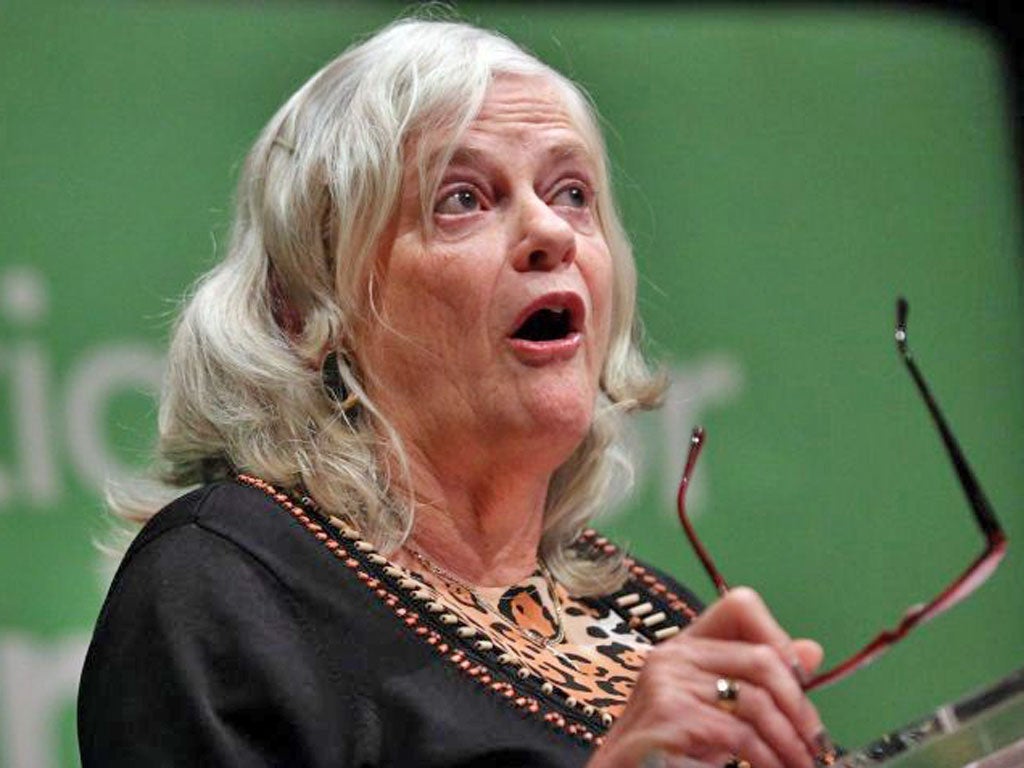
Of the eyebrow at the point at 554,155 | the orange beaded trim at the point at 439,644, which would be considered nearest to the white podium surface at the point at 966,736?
the orange beaded trim at the point at 439,644

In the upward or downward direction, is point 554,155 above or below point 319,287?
above

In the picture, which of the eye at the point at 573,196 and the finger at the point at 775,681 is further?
the eye at the point at 573,196

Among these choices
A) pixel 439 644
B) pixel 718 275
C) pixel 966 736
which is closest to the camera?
pixel 966 736

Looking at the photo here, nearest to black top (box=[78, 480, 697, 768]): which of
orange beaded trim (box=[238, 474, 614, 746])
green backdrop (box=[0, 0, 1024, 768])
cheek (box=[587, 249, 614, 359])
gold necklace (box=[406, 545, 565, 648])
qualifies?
orange beaded trim (box=[238, 474, 614, 746])

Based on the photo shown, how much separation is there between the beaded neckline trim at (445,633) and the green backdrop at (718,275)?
1036 mm

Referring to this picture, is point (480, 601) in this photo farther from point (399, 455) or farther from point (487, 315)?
point (487, 315)

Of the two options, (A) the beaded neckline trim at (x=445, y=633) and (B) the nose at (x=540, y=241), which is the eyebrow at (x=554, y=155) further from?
(A) the beaded neckline trim at (x=445, y=633)

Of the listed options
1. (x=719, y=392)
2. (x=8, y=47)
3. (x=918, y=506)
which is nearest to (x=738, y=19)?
(x=719, y=392)

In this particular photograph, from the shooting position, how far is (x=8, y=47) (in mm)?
2896

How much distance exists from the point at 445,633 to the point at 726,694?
0.41 meters

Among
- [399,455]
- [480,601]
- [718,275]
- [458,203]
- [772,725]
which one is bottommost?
[718,275]

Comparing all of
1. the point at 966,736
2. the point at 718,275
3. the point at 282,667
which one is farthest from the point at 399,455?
the point at 718,275

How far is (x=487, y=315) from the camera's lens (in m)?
1.95

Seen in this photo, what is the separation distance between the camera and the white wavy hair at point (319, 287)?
1928 millimetres
